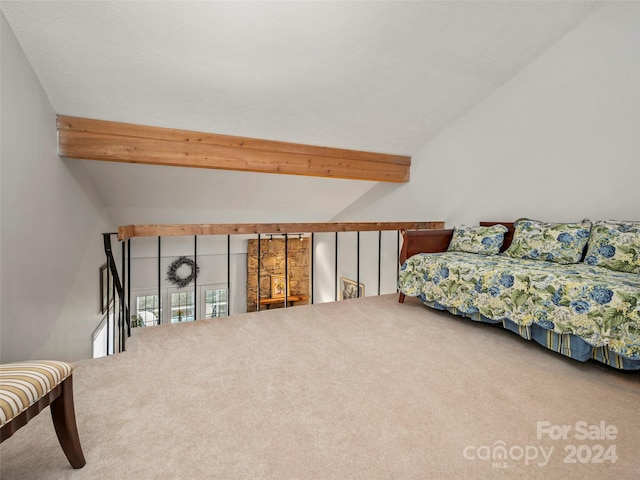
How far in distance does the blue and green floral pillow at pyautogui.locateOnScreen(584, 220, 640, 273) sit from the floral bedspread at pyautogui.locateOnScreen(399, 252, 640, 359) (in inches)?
3.3

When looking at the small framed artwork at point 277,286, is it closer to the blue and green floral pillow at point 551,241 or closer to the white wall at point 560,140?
the white wall at point 560,140

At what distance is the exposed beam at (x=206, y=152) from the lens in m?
2.92

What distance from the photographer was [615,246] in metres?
2.27

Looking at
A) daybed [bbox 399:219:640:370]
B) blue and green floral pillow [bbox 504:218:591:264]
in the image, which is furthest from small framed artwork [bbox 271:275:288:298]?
blue and green floral pillow [bbox 504:218:591:264]

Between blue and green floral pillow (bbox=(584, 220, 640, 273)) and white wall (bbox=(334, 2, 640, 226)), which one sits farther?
white wall (bbox=(334, 2, 640, 226))

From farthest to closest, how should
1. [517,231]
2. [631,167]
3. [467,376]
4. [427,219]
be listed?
[427,219]
[517,231]
[631,167]
[467,376]

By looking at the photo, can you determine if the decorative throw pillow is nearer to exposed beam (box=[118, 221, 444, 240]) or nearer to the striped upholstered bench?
exposed beam (box=[118, 221, 444, 240])

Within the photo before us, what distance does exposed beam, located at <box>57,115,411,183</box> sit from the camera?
2.92m

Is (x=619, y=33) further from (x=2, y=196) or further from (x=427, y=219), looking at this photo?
(x=2, y=196)

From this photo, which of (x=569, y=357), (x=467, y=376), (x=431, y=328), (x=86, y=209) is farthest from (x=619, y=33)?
(x=86, y=209)

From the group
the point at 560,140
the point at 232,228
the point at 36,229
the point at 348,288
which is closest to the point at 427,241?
the point at 560,140

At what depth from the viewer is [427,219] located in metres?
4.47

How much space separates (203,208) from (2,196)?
3.28m

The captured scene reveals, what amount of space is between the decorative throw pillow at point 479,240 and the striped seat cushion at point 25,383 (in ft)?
10.2
